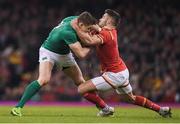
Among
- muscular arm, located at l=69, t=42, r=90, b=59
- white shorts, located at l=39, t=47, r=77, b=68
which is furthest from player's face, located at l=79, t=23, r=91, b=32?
white shorts, located at l=39, t=47, r=77, b=68

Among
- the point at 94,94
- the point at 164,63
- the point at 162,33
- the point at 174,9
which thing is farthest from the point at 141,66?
the point at 94,94

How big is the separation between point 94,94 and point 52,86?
8.94 metres

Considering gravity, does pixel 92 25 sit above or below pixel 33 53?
above

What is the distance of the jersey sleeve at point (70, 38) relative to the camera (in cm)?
1329

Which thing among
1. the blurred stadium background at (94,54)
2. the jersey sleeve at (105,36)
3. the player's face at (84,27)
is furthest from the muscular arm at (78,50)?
the blurred stadium background at (94,54)

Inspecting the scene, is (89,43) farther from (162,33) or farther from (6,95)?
(162,33)

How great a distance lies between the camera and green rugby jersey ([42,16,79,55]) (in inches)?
526

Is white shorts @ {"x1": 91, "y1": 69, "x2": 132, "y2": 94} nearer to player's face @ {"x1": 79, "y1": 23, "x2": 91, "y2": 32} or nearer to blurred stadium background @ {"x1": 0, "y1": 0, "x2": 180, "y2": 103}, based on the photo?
player's face @ {"x1": 79, "y1": 23, "x2": 91, "y2": 32}

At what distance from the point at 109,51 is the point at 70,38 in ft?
2.53

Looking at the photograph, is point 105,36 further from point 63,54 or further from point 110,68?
point 63,54

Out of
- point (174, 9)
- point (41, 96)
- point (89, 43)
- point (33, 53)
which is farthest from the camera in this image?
point (174, 9)

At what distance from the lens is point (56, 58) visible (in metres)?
13.9

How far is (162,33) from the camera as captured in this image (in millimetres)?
25234

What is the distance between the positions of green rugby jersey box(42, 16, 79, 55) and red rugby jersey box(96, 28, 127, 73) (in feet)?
1.62
